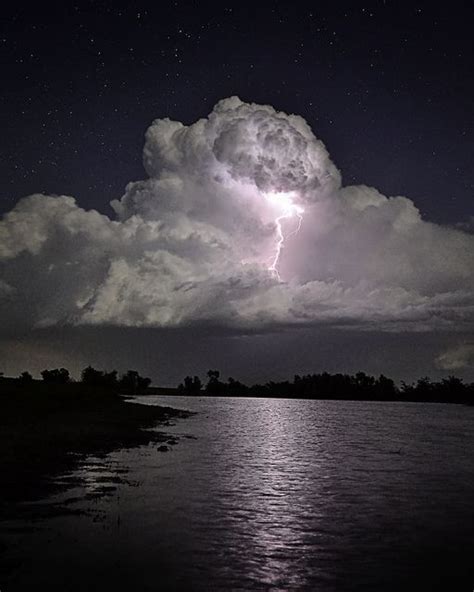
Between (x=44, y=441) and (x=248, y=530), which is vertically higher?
(x=44, y=441)

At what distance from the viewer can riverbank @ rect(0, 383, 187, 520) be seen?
30453mm

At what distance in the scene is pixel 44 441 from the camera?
47.6 m

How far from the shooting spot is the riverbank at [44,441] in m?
30.5

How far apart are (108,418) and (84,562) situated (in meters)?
65.0

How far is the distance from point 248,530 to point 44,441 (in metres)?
28.0

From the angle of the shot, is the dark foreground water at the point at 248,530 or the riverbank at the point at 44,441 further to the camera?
the riverbank at the point at 44,441

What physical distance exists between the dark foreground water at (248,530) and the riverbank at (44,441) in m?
1.92

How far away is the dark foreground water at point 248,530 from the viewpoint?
60.8ft

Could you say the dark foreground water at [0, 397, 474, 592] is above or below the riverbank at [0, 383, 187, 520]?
below

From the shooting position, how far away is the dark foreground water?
60.8 feet

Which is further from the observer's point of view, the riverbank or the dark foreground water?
the riverbank

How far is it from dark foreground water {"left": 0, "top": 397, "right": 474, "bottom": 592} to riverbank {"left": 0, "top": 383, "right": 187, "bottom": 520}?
1.92 m

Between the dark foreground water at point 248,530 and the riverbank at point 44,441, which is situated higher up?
the riverbank at point 44,441

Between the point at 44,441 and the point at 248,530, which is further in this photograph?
the point at 44,441
